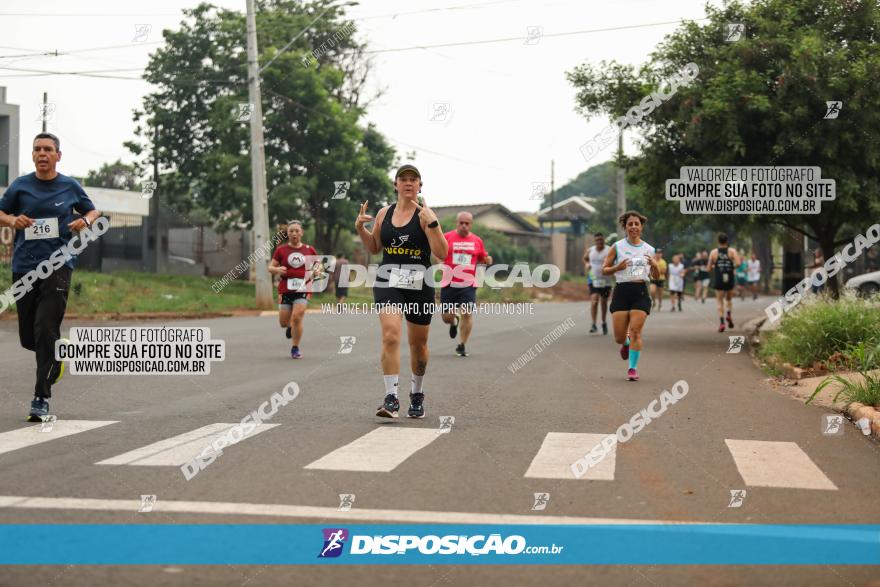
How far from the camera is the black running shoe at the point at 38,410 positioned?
340 inches

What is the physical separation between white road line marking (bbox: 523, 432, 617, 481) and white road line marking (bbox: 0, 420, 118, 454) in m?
3.43

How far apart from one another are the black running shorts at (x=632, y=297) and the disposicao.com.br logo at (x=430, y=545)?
26.5 feet

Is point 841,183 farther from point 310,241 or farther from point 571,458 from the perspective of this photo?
point 310,241

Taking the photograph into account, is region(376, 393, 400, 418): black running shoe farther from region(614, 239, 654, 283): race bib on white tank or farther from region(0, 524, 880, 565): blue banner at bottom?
region(614, 239, 654, 283): race bib on white tank

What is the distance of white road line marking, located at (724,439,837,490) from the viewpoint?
6.55m

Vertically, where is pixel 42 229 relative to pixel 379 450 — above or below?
above

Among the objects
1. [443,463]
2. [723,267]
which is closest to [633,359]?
[443,463]

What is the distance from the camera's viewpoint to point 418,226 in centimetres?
896

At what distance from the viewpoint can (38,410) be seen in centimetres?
866

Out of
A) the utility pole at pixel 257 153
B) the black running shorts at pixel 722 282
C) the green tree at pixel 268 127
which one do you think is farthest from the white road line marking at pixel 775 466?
the green tree at pixel 268 127

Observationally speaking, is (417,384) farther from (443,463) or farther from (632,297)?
(632,297)

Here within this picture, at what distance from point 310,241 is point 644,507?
4387 cm

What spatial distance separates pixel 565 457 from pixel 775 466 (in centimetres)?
136

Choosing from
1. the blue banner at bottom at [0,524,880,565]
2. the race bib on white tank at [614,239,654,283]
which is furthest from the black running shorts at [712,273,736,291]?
the blue banner at bottom at [0,524,880,565]
